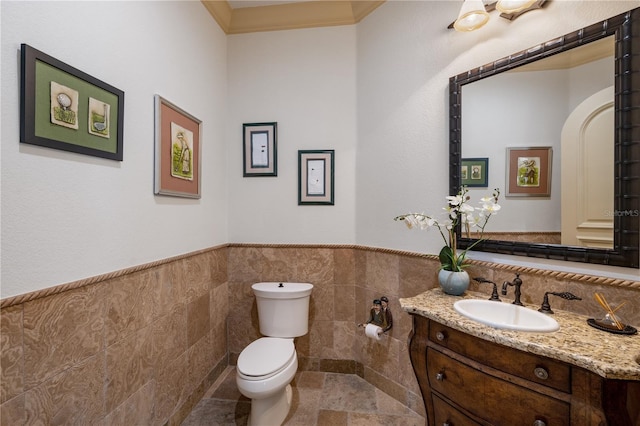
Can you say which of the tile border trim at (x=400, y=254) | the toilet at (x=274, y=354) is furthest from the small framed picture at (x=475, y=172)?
the toilet at (x=274, y=354)

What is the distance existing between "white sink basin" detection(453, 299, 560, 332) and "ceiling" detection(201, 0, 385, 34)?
215cm

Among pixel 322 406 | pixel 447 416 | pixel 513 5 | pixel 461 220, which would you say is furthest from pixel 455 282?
pixel 513 5

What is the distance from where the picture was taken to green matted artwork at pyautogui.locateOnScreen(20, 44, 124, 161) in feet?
3.13

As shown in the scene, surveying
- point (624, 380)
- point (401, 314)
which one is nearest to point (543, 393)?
point (624, 380)

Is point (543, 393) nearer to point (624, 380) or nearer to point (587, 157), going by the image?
point (624, 380)

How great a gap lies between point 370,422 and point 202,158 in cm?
212

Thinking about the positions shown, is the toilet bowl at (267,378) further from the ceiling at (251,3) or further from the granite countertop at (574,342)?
the ceiling at (251,3)

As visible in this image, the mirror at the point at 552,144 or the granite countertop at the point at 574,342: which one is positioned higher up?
the mirror at the point at 552,144

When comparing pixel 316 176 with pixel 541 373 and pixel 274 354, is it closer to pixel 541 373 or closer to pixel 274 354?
pixel 274 354

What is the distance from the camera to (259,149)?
2320 mm

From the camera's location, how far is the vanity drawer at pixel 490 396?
3.16 feet

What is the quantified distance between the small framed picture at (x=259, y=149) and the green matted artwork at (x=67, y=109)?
3.49 ft

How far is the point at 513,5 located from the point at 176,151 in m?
1.99

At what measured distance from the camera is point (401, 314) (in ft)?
6.37
